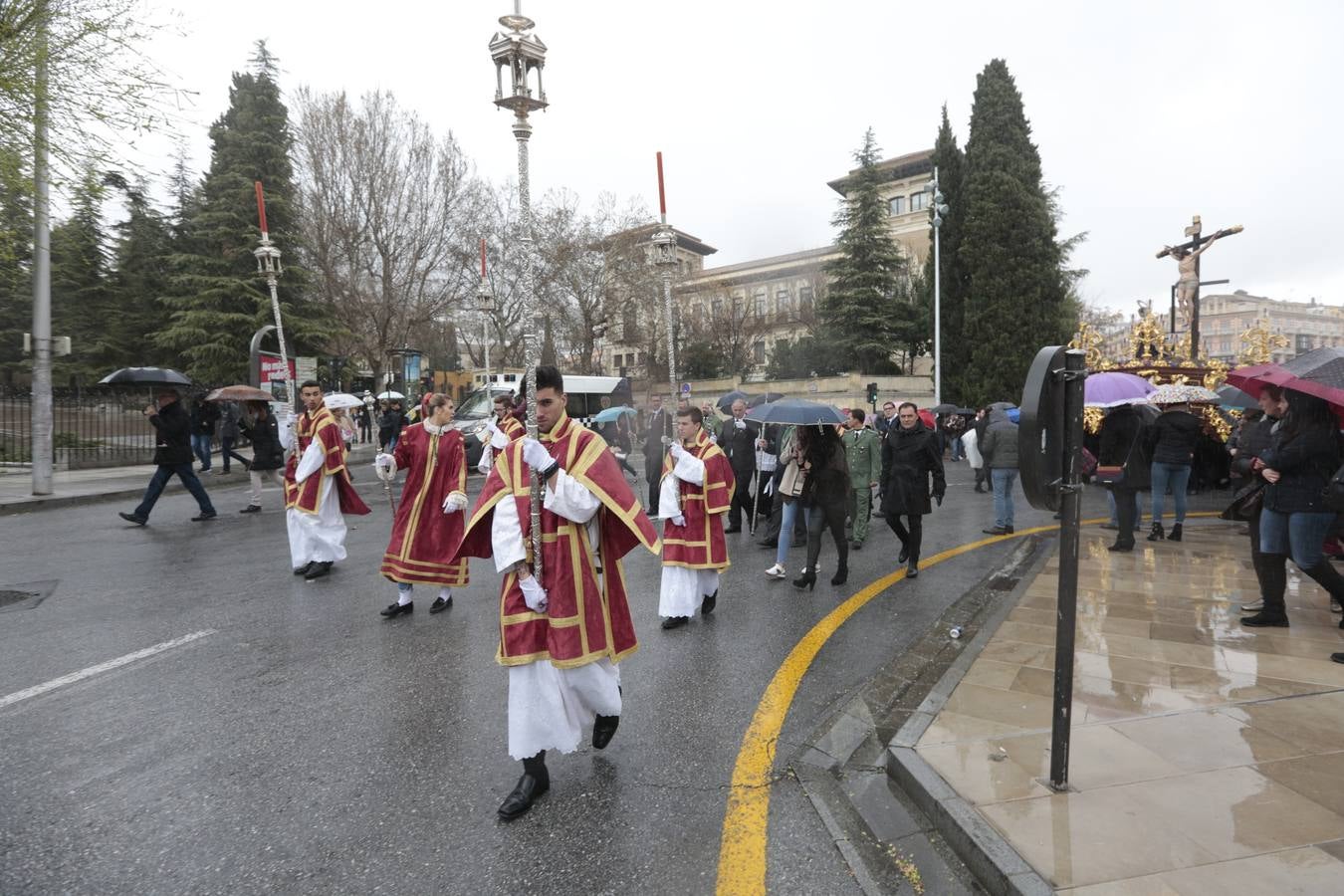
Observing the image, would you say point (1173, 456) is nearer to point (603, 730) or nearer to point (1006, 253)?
point (603, 730)

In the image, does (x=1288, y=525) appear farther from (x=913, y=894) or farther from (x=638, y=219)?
(x=638, y=219)

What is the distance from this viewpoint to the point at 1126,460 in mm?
8609

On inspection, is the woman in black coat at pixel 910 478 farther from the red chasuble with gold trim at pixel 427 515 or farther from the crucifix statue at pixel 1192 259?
the crucifix statue at pixel 1192 259

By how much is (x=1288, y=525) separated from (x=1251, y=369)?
1.16m

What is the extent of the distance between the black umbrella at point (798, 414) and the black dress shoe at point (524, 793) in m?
3.73

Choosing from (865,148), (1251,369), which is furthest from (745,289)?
(1251,369)

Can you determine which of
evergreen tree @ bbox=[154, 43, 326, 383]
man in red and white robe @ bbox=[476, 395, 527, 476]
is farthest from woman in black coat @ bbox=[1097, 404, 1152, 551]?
evergreen tree @ bbox=[154, 43, 326, 383]

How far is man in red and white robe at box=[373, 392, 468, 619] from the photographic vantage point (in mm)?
6047

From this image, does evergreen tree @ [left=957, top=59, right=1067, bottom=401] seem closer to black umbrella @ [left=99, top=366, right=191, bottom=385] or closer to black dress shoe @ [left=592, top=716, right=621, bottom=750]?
black umbrella @ [left=99, top=366, right=191, bottom=385]

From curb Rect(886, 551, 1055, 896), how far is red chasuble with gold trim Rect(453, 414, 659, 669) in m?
1.35

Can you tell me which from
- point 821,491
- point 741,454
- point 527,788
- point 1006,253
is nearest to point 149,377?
point 741,454

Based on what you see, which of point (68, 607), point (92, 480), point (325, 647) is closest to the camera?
point (325, 647)

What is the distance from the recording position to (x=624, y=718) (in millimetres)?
3973

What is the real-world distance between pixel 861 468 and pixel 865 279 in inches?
1299
